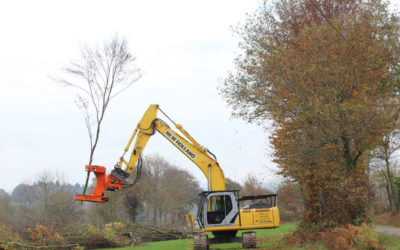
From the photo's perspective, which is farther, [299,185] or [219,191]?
[299,185]

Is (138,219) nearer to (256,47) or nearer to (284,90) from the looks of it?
(256,47)

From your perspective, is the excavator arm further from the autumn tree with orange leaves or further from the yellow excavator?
the autumn tree with orange leaves

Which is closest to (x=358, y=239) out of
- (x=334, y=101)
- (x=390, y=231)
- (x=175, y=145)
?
(x=334, y=101)

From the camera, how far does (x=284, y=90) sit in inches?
656

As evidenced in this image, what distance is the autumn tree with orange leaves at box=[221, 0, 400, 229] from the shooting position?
1532 cm

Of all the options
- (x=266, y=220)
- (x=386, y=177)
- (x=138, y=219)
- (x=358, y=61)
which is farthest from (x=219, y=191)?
(x=138, y=219)

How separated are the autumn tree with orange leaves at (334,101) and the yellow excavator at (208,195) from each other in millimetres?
2246

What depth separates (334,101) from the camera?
15750mm

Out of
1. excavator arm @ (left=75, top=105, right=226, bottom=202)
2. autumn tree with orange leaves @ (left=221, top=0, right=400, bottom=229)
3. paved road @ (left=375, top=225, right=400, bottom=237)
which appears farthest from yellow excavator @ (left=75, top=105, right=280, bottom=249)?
paved road @ (left=375, top=225, right=400, bottom=237)

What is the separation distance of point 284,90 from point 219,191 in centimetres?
468

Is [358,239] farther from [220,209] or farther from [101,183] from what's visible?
[101,183]

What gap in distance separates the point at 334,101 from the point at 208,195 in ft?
19.8

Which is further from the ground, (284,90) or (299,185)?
(284,90)

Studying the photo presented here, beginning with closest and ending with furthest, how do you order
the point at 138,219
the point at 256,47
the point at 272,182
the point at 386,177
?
the point at 256,47
the point at 272,182
the point at 386,177
the point at 138,219
